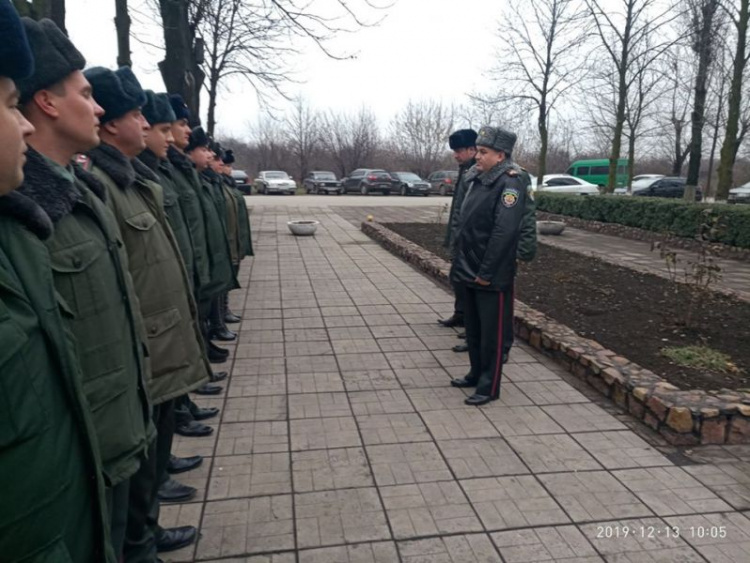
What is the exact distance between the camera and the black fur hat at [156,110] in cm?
324

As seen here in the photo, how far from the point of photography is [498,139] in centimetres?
436

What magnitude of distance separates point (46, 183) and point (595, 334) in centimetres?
529

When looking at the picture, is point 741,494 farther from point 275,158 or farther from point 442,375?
point 275,158

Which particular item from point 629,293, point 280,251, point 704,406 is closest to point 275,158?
point 280,251

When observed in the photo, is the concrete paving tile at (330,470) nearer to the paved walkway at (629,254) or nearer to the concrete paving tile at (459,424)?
the concrete paving tile at (459,424)

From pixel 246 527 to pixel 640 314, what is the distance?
5.22m

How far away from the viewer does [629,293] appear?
7676 mm

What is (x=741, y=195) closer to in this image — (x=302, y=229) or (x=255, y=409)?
(x=302, y=229)

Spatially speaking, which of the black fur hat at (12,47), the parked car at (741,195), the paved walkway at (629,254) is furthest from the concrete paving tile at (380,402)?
the parked car at (741,195)

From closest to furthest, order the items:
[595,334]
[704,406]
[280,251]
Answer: [704,406] < [595,334] < [280,251]

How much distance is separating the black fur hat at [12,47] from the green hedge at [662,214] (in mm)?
9798

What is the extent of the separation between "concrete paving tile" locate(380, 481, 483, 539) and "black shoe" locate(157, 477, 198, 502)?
3.37ft

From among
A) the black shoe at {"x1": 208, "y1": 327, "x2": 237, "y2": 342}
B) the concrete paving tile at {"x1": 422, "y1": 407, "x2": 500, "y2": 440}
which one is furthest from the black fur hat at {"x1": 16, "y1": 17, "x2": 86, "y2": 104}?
the black shoe at {"x1": 208, "y1": 327, "x2": 237, "y2": 342}

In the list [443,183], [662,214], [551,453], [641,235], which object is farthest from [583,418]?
[443,183]
